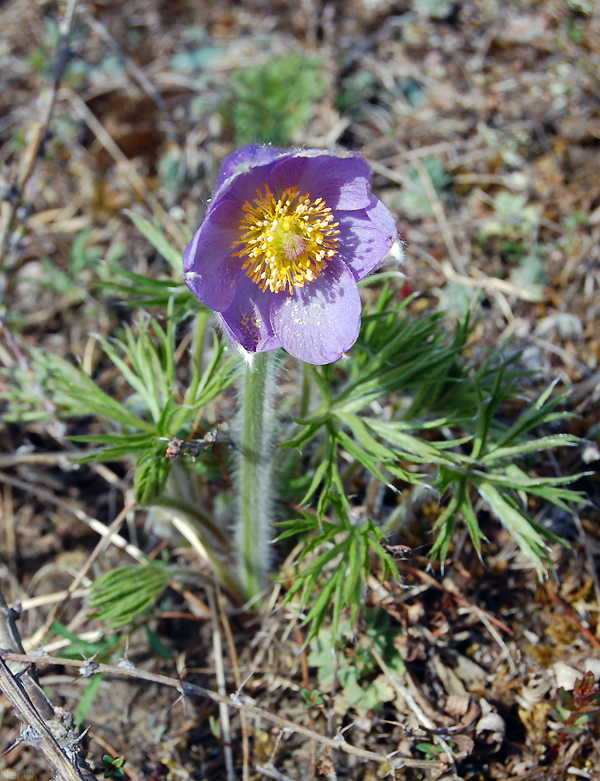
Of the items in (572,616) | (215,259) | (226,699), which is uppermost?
(215,259)

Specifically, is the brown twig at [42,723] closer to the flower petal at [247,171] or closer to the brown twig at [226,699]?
the brown twig at [226,699]

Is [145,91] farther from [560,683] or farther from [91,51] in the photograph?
[560,683]

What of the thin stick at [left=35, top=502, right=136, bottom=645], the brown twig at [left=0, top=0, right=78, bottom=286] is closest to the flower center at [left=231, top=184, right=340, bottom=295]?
the thin stick at [left=35, top=502, right=136, bottom=645]

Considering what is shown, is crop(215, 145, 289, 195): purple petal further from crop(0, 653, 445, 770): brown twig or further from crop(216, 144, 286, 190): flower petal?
crop(0, 653, 445, 770): brown twig

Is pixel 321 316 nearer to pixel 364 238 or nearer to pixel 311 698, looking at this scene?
pixel 364 238

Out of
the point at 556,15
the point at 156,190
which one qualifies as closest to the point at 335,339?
the point at 156,190

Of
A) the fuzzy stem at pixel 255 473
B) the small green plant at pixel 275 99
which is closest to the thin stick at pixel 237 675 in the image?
the fuzzy stem at pixel 255 473

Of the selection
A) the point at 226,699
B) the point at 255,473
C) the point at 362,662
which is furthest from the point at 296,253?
the point at 362,662
